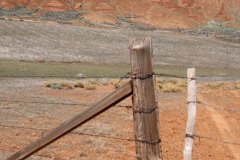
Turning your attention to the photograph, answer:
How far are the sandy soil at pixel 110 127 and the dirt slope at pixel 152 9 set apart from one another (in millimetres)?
46448

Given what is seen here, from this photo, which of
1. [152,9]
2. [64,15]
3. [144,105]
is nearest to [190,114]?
[144,105]

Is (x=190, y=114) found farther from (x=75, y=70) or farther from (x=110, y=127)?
(x=75, y=70)

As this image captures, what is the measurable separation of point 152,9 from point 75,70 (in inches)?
1627

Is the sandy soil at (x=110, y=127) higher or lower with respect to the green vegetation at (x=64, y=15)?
lower

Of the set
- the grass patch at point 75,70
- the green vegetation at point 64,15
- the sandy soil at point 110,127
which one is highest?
the green vegetation at point 64,15

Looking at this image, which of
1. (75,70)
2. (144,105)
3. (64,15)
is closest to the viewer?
(144,105)

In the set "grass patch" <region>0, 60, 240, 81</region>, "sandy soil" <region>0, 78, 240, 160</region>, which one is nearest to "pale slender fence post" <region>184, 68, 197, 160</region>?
"sandy soil" <region>0, 78, 240, 160</region>

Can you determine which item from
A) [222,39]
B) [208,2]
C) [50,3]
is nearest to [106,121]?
[222,39]

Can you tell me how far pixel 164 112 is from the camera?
53.8 feet

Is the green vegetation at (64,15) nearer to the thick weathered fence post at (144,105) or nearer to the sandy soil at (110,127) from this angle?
the sandy soil at (110,127)

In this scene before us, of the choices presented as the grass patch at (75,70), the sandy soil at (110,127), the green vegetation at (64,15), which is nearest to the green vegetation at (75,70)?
the grass patch at (75,70)

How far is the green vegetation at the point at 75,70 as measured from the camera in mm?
30281

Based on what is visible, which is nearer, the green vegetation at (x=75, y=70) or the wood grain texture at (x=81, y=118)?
the wood grain texture at (x=81, y=118)

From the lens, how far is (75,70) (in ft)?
108
